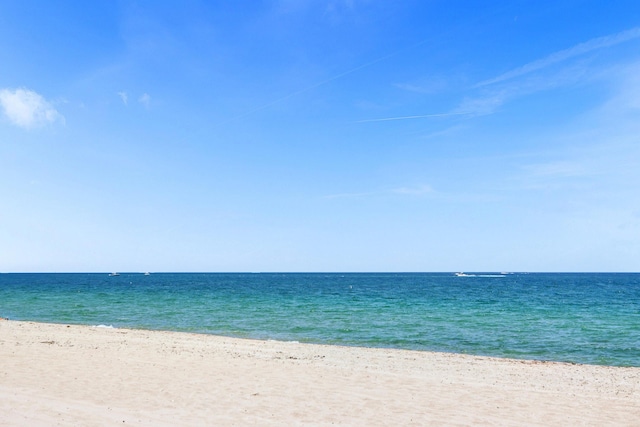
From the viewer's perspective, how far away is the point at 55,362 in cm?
1596

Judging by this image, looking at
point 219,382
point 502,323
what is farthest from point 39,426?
point 502,323

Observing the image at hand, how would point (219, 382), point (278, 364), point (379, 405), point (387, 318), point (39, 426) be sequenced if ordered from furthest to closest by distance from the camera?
point (387, 318) < point (278, 364) < point (219, 382) < point (379, 405) < point (39, 426)

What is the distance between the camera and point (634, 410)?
38.9 ft

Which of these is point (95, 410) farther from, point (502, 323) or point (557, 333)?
point (502, 323)

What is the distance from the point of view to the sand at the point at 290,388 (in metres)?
10.4

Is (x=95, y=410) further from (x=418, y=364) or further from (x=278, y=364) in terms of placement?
(x=418, y=364)

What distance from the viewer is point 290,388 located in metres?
13.2

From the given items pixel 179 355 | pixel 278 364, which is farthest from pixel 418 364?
pixel 179 355

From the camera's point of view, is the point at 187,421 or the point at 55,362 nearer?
the point at 187,421

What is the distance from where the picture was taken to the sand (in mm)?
10406

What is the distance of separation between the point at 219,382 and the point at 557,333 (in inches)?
966

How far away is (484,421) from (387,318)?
27083 mm

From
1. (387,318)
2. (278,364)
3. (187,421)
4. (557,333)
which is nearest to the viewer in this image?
(187,421)

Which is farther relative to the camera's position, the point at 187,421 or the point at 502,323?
the point at 502,323
